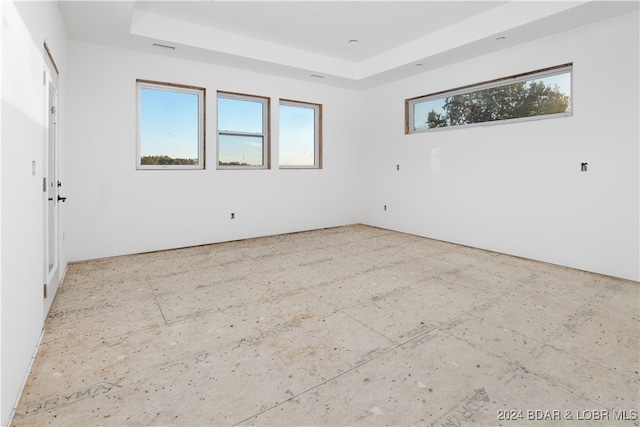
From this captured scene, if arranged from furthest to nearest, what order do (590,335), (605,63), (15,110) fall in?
1. (605,63)
2. (590,335)
3. (15,110)

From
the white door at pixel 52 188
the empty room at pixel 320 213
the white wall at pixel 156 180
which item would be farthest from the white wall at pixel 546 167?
the white door at pixel 52 188

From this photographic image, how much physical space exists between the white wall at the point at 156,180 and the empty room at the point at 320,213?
0.10 feet

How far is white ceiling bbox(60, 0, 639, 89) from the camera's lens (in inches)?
145

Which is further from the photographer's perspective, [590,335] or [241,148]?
[241,148]

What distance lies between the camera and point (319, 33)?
475 cm

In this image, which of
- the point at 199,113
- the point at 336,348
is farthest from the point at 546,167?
the point at 199,113

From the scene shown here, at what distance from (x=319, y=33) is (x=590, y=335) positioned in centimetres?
447

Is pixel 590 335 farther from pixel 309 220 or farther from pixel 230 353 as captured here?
pixel 309 220

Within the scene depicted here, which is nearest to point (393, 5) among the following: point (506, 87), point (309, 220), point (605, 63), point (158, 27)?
point (506, 87)

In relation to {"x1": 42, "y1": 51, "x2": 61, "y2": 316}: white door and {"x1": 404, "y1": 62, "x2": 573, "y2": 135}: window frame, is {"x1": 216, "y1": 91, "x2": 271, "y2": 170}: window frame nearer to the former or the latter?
{"x1": 42, "y1": 51, "x2": 61, "y2": 316}: white door

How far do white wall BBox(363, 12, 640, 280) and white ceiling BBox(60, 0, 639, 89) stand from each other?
294mm

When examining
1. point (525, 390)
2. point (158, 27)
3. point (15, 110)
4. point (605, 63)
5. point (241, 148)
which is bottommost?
point (525, 390)

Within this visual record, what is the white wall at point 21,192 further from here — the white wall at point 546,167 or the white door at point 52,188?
the white wall at point 546,167

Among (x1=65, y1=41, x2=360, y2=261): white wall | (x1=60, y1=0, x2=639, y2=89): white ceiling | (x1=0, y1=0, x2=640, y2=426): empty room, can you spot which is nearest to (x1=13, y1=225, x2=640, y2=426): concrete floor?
(x1=0, y1=0, x2=640, y2=426): empty room
